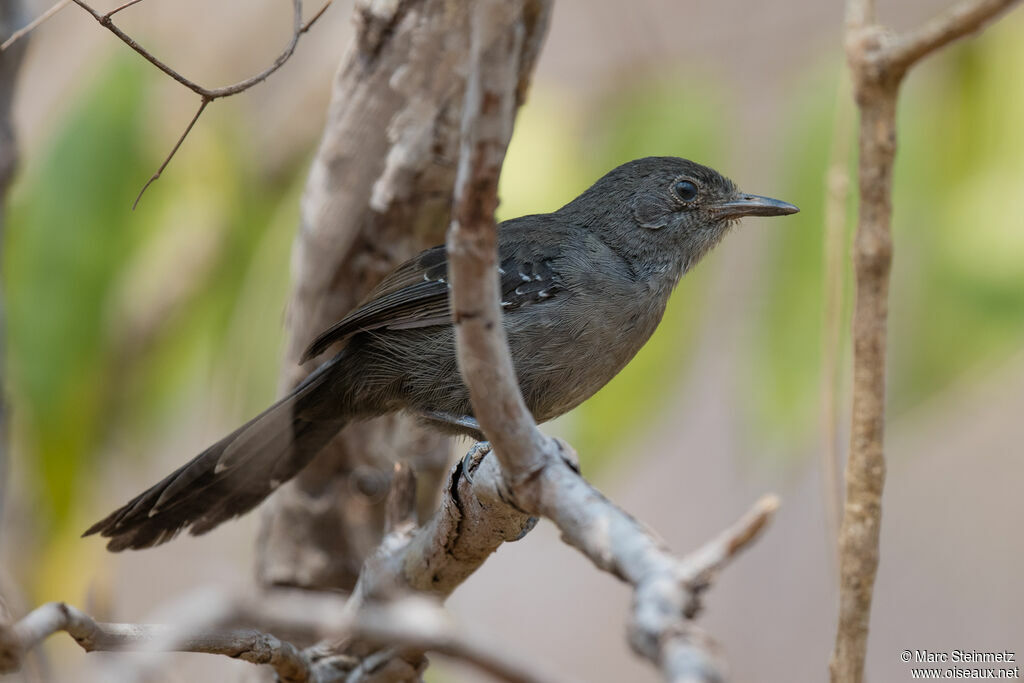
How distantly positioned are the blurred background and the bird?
0.27 metres

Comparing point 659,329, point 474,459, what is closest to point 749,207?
point 659,329

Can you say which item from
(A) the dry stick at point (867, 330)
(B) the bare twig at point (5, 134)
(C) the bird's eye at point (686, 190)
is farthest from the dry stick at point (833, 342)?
(B) the bare twig at point (5, 134)

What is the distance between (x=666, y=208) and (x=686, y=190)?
0.39ft

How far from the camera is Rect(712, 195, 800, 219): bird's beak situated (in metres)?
3.92

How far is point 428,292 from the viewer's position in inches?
143

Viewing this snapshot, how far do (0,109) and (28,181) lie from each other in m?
1.28

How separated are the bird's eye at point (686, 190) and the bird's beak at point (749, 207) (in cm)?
10

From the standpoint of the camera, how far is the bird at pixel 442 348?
3518 mm

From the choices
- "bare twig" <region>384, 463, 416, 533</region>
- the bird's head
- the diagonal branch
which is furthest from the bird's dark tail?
the diagonal branch

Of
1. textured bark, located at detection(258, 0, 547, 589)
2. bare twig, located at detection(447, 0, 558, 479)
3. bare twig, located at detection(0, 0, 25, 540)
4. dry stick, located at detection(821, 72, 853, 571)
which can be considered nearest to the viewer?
bare twig, located at detection(447, 0, 558, 479)

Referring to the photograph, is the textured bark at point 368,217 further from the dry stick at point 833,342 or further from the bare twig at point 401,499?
the dry stick at point 833,342

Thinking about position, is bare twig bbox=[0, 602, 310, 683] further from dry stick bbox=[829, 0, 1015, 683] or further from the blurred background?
dry stick bbox=[829, 0, 1015, 683]

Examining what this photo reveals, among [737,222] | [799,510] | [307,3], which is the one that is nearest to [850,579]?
[737,222]

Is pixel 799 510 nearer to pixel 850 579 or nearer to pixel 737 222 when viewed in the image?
pixel 737 222
